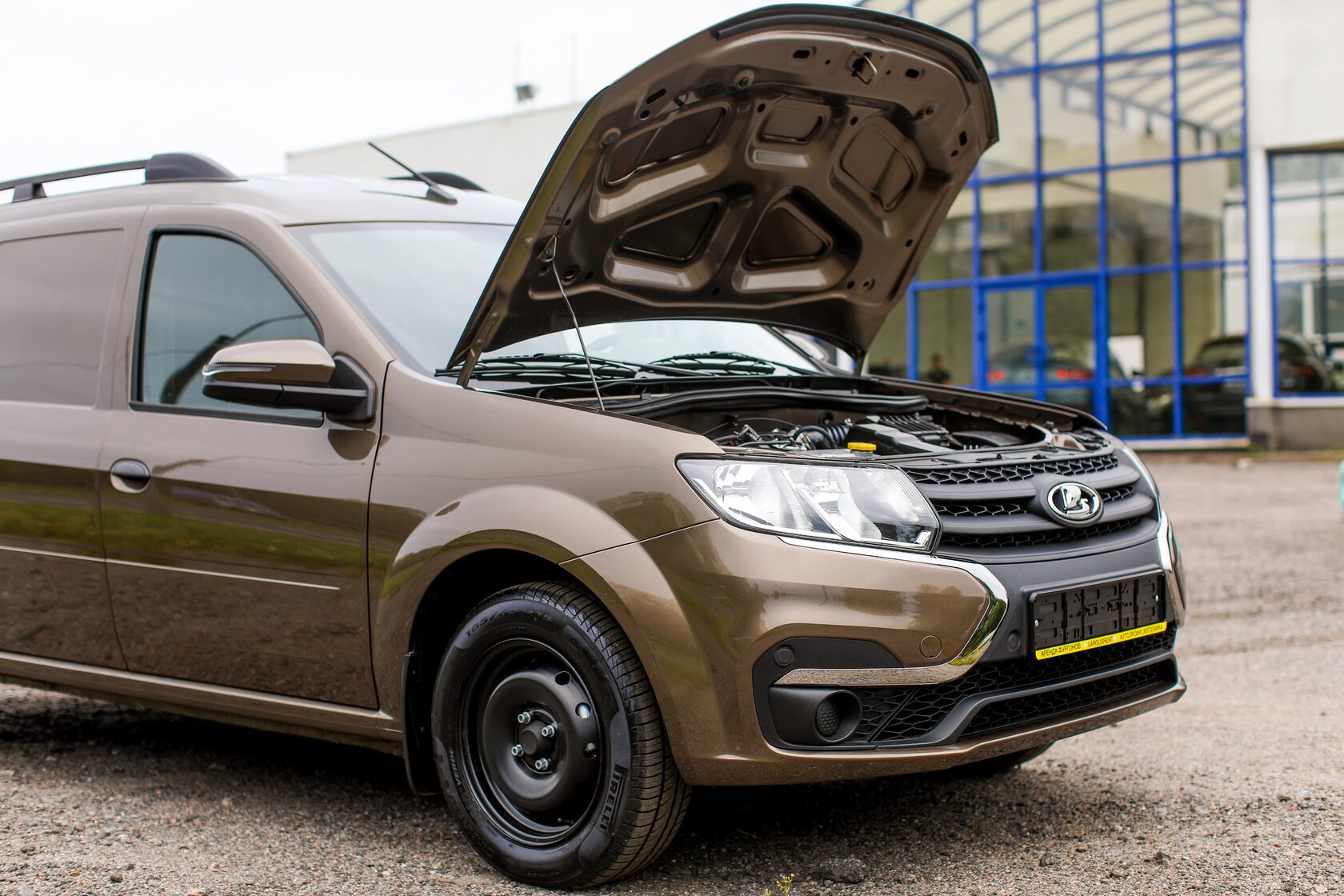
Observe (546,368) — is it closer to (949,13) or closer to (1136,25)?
(1136,25)

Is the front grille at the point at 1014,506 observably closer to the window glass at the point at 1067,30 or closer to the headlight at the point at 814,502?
the headlight at the point at 814,502

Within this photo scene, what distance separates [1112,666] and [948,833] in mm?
646

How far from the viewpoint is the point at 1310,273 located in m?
17.9

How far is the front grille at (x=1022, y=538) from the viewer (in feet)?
9.64

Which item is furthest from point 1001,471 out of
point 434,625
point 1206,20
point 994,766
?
point 1206,20

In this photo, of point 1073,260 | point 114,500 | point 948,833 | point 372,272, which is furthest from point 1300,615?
point 1073,260

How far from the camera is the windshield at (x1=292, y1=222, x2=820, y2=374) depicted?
139 inches

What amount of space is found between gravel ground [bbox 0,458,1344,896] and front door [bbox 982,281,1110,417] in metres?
14.3

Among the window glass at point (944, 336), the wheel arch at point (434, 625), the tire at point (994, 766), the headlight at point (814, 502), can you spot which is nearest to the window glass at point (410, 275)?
the wheel arch at point (434, 625)

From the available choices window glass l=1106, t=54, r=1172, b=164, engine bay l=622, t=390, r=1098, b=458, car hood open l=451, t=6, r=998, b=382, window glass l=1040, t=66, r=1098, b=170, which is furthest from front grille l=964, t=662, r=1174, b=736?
window glass l=1040, t=66, r=1098, b=170

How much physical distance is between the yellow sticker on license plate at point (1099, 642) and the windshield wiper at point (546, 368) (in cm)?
140

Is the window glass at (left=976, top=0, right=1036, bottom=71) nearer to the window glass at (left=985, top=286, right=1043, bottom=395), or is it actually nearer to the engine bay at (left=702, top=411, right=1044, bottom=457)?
the window glass at (left=985, top=286, right=1043, bottom=395)

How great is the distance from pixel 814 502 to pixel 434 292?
1.40m

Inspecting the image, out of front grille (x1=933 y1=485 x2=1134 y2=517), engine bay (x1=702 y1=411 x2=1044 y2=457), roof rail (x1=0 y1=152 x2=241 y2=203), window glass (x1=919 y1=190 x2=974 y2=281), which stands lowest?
front grille (x1=933 y1=485 x2=1134 y2=517)
